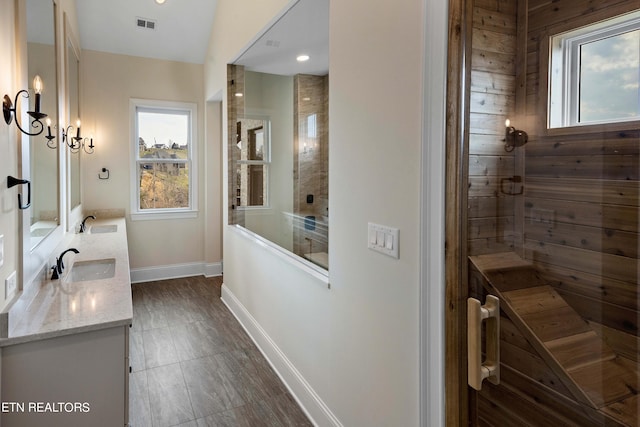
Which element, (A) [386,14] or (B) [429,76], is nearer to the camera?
(B) [429,76]

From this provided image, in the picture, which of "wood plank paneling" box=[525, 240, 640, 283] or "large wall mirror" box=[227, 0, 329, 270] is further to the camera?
"large wall mirror" box=[227, 0, 329, 270]

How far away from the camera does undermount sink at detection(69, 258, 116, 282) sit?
2.62m

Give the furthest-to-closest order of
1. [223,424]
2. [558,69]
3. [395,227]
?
[223,424], [395,227], [558,69]

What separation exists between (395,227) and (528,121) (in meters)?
0.61

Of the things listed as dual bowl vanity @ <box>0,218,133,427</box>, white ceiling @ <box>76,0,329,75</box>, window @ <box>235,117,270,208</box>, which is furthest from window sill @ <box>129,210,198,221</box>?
dual bowl vanity @ <box>0,218,133,427</box>

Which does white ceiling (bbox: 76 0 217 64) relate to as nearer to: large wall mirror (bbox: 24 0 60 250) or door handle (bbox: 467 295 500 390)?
large wall mirror (bbox: 24 0 60 250)

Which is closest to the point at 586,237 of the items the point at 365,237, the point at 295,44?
the point at 365,237

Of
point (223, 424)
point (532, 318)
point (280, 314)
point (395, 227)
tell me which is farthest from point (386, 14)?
point (223, 424)

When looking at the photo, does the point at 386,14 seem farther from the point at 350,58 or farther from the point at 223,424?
the point at 223,424

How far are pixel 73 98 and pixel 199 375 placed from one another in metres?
3.03

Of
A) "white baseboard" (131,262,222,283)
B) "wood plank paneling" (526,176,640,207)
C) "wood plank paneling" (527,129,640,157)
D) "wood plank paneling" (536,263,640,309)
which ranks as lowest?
"white baseboard" (131,262,222,283)

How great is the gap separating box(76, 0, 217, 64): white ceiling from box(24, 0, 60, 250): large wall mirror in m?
1.87

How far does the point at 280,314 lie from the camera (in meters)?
2.78


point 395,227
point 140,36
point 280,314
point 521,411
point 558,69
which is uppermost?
point 140,36
